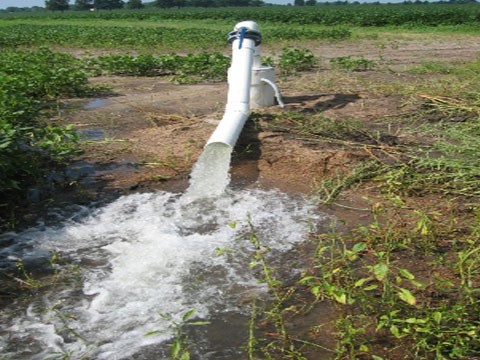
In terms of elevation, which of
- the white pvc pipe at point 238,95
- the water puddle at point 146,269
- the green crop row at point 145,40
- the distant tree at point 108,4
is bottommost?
the water puddle at point 146,269

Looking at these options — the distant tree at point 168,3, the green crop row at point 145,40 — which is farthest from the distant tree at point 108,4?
the green crop row at point 145,40

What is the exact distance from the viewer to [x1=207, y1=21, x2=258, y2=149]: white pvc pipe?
4.57 meters

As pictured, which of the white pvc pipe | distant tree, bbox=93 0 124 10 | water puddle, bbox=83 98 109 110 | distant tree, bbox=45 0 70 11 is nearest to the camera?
the white pvc pipe

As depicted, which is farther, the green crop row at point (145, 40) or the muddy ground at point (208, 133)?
the green crop row at point (145, 40)

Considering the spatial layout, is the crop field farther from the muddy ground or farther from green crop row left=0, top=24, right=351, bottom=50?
green crop row left=0, top=24, right=351, bottom=50

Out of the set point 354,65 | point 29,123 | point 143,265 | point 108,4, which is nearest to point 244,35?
point 29,123

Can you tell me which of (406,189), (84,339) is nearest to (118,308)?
(84,339)

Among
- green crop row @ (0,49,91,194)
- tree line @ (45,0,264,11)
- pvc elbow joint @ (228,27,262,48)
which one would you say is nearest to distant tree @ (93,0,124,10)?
tree line @ (45,0,264,11)

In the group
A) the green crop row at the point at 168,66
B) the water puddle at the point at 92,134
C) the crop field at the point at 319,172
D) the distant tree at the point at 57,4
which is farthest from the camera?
the distant tree at the point at 57,4

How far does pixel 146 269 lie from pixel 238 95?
7.98 ft

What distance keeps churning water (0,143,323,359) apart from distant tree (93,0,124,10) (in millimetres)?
85494

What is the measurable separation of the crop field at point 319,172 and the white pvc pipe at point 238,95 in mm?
344

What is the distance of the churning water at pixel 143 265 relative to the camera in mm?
2654

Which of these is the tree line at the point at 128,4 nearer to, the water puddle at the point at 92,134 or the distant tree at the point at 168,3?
the distant tree at the point at 168,3
